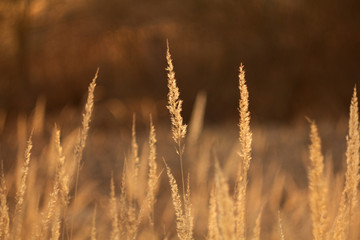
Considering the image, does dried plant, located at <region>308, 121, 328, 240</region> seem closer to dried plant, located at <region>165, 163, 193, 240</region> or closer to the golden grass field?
the golden grass field

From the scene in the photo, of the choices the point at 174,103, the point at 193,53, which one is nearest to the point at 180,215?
the point at 174,103

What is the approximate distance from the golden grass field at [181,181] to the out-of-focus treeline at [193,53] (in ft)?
1.04

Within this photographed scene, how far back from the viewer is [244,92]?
0.81 meters

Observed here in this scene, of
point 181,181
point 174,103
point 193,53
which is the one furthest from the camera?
point 193,53

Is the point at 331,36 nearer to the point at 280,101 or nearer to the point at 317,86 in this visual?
the point at 317,86

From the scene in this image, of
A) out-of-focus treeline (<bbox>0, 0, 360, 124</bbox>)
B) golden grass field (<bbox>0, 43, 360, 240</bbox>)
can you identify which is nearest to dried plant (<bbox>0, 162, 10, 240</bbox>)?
golden grass field (<bbox>0, 43, 360, 240</bbox>)

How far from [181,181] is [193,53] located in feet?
4.79

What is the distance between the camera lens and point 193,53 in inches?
171

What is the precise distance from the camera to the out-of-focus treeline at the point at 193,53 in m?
4.11

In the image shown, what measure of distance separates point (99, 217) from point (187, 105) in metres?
1.93

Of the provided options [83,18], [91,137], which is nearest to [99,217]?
[91,137]

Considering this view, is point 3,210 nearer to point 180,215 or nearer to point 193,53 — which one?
point 180,215

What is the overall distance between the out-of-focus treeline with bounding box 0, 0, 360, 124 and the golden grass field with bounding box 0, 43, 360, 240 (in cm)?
32

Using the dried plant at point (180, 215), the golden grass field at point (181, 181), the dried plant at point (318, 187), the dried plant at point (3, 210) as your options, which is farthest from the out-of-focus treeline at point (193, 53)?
the dried plant at point (318, 187)
